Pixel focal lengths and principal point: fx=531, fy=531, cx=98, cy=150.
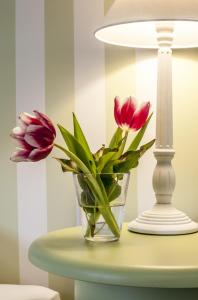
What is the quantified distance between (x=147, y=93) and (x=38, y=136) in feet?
1.73

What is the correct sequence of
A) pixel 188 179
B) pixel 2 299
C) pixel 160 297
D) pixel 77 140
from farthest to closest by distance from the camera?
pixel 188 179, pixel 2 299, pixel 77 140, pixel 160 297

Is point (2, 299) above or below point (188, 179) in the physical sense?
below

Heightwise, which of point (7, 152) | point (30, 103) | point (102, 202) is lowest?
point (102, 202)

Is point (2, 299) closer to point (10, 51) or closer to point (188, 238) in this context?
point (188, 238)

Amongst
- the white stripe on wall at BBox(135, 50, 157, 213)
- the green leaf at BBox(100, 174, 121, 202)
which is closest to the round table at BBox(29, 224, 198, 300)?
the green leaf at BBox(100, 174, 121, 202)

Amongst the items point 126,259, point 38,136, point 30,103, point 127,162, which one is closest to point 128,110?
point 127,162

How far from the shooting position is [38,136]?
102cm

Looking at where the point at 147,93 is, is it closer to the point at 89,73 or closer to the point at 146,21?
the point at 89,73

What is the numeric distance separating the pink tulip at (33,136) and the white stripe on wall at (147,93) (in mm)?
495

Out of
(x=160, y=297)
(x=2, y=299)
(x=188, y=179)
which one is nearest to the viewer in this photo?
(x=160, y=297)

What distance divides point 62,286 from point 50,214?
0.68 feet

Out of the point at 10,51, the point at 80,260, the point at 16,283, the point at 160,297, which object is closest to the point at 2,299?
the point at 16,283

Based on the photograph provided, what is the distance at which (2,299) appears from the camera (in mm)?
1269

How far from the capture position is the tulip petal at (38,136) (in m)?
1.01
